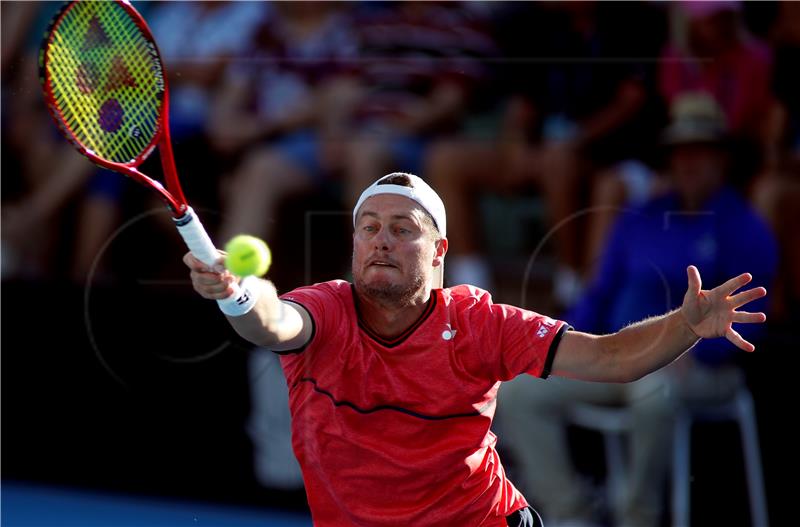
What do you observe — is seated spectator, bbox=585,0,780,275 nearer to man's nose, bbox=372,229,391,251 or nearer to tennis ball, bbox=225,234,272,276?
man's nose, bbox=372,229,391,251

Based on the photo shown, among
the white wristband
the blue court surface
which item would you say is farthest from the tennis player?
the blue court surface

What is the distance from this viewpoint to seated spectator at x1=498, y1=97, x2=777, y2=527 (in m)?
5.18

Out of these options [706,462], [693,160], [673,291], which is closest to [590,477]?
[706,462]

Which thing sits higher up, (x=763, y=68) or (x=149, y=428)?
(x=763, y=68)

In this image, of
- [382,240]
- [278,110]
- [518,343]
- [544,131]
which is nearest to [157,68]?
[382,240]

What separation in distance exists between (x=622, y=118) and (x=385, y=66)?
3.52 feet

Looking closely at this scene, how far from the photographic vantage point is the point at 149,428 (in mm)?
5863

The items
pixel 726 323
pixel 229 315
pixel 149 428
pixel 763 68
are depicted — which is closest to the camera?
pixel 229 315

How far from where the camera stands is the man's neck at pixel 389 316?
3.61 metres

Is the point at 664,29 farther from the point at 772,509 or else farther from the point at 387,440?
the point at 387,440

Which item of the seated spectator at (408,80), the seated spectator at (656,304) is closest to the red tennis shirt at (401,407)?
the seated spectator at (656,304)

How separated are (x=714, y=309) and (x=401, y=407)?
36.9 inches

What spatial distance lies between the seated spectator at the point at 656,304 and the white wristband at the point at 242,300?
7.89 feet

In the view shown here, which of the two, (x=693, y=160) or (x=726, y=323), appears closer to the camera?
(x=726, y=323)
